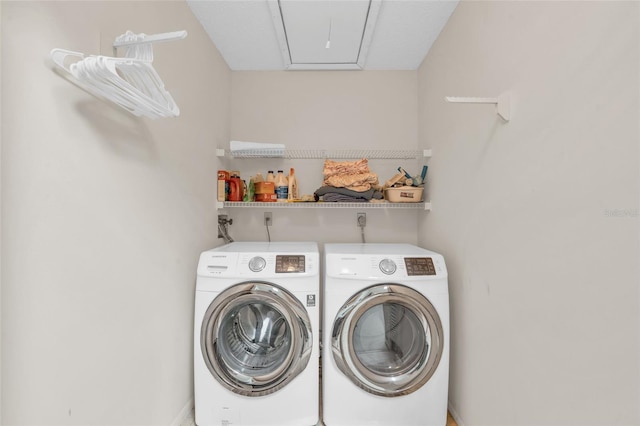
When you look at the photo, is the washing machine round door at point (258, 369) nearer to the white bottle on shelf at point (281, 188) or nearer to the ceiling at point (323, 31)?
the white bottle on shelf at point (281, 188)

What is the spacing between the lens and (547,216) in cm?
105

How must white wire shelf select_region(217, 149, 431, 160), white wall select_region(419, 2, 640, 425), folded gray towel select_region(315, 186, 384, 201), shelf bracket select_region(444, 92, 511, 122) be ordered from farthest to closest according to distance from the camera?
1. white wire shelf select_region(217, 149, 431, 160)
2. folded gray towel select_region(315, 186, 384, 201)
3. shelf bracket select_region(444, 92, 511, 122)
4. white wall select_region(419, 2, 640, 425)

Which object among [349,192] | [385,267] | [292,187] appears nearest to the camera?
[385,267]

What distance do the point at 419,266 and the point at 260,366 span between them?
110 centimetres

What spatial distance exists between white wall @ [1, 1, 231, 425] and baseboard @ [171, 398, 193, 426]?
1.3 inches

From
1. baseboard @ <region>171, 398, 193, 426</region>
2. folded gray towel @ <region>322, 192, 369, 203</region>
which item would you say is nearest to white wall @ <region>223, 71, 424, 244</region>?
folded gray towel @ <region>322, 192, 369, 203</region>

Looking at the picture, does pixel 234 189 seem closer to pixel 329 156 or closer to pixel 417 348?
pixel 329 156

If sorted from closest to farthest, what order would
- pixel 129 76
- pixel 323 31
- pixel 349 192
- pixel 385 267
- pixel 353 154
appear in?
pixel 129 76 < pixel 385 267 < pixel 323 31 < pixel 349 192 < pixel 353 154

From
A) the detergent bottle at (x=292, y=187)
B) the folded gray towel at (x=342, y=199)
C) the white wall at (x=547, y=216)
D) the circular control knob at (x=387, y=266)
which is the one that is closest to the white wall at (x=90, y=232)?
the detergent bottle at (x=292, y=187)

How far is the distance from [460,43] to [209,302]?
2.10 meters

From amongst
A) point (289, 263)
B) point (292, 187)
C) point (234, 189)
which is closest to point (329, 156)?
point (292, 187)

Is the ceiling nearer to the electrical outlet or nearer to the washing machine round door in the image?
the electrical outlet

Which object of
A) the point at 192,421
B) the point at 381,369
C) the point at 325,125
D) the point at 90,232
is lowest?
the point at 192,421

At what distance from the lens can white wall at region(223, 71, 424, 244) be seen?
249 cm
